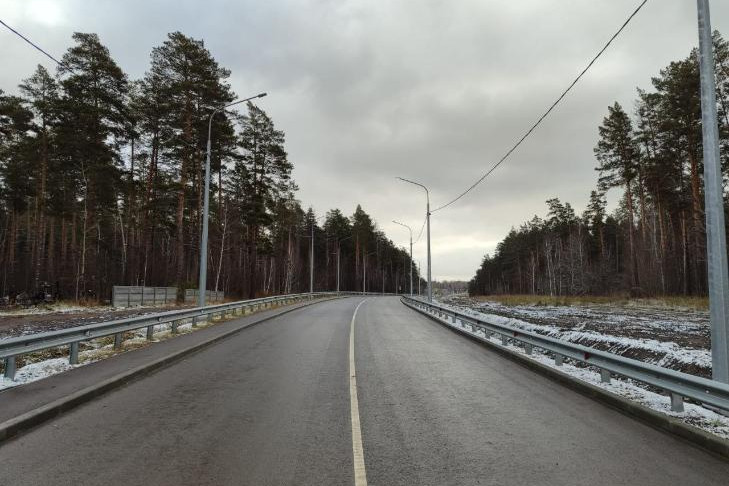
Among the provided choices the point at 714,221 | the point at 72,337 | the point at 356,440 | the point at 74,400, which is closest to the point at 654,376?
the point at 714,221

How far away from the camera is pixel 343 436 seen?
5180 millimetres

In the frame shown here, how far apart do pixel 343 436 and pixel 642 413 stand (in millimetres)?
3883

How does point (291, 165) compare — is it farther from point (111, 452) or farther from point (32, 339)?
point (111, 452)

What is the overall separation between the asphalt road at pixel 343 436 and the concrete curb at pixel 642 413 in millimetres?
161

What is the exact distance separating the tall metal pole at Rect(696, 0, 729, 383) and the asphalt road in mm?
1523

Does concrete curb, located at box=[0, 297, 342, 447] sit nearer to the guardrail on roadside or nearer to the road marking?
the guardrail on roadside

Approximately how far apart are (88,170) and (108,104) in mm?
4759

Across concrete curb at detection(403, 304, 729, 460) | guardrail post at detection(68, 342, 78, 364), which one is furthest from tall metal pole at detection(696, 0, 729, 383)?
guardrail post at detection(68, 342, 78, 364)

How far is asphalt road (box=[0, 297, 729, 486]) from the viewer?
4137mm

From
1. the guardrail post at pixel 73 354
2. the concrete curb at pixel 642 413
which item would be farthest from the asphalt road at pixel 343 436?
the guardrail post at pixel 73 354

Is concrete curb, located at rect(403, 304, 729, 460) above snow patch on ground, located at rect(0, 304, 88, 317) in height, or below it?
above

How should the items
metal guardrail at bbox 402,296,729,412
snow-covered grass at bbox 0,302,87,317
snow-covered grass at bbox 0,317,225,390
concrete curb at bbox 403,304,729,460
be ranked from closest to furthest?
concrete curb at bbox 403,304,729,460 → metal guardrail at bbox 402,296,729,412 → snow-covered grass at bbox 0,317,225,390 → snow-covered grass at bbox 0,302,87,317

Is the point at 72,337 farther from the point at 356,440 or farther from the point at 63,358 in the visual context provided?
the point at 356,440

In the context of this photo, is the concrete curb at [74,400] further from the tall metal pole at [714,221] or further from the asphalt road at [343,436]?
the tall metal pole at [714,221]
